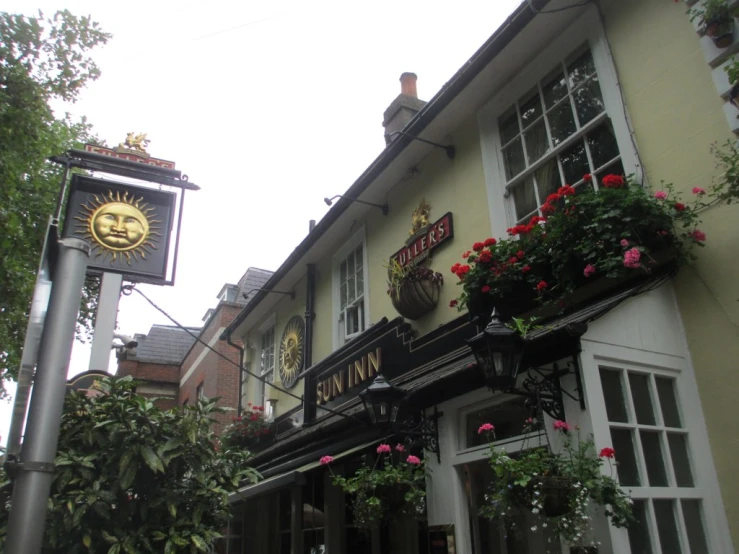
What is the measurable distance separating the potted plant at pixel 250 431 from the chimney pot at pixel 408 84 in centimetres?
637

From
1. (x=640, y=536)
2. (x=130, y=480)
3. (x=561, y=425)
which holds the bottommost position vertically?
(x=640, y=536)

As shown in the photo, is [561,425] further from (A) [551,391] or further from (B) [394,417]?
(B) [394,417]

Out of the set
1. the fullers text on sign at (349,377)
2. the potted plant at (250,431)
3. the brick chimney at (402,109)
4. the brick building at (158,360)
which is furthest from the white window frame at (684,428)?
the brick building at (158,360)

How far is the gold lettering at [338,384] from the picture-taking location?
8977 mm

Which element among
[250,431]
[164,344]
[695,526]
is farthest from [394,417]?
[164,344]

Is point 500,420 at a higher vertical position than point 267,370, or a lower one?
lower

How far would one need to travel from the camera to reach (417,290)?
7801mm

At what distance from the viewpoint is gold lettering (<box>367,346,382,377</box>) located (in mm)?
8031

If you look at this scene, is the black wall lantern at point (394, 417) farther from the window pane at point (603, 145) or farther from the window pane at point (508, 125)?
the window pane at point (508, 125)

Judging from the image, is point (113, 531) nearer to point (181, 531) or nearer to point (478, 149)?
point (181, 531)

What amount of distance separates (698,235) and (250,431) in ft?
30.7

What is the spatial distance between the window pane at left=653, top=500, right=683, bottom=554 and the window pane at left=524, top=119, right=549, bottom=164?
373 centimetres

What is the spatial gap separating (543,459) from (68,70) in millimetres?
9182

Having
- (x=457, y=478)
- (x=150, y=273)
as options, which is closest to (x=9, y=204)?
(x=150, y=273)
